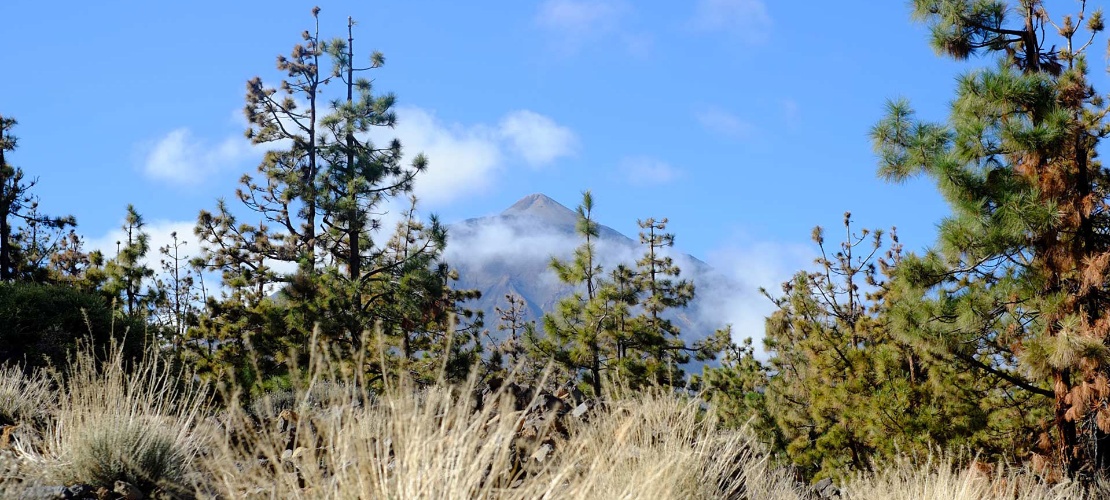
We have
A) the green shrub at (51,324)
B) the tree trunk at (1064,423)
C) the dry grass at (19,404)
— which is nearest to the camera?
the dry grass at (19,404)

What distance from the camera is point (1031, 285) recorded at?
10508 mm

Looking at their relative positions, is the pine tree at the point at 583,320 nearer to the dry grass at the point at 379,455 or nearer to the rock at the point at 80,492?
the dry grass at the point at 379,455

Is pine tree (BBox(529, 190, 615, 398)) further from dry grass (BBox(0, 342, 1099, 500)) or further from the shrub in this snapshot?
the shrub

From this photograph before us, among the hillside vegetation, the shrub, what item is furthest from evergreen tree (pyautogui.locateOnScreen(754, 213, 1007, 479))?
the shrub

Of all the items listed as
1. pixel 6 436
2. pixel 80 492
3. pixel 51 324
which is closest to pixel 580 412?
pixel 80 492

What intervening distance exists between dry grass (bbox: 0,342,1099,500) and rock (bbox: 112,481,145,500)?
0.17 meters

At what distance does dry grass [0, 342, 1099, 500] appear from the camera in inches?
141

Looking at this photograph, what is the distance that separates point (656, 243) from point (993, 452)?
14.9m

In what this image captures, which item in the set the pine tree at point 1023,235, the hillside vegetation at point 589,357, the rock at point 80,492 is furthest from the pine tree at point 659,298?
the rock at point 80,492

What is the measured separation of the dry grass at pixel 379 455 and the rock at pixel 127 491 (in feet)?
0.55

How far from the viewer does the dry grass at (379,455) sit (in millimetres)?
3594

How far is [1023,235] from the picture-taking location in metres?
10.4

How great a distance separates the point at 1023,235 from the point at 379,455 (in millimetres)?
9341

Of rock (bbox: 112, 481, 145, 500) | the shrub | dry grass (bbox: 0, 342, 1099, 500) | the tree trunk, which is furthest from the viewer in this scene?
the tree trunk
